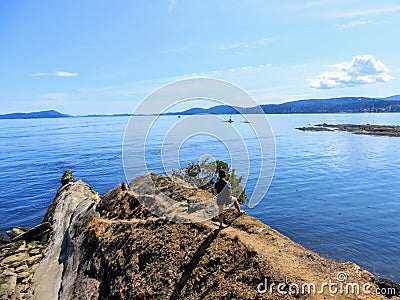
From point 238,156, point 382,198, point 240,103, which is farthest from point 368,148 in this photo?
point 240,103

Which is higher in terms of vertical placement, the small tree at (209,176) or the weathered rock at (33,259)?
the small tree at (209,176)

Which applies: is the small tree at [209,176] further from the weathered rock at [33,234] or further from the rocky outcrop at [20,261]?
the rocky outcrop at [20,261]

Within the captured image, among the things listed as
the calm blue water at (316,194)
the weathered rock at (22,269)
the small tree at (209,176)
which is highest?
the small tree at (209,176)

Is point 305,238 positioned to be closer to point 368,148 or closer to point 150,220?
point 150,220

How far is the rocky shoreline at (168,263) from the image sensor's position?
11.4 metres

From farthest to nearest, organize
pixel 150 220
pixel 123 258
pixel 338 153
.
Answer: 1. pixel 338 153
2. pixel 150 220
3. pixel 123 258

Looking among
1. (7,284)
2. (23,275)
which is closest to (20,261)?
(23,275)

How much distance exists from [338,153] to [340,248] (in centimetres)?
5868

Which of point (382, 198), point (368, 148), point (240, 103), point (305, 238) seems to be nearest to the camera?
point (240, 103)

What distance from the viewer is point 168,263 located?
13.8 meters

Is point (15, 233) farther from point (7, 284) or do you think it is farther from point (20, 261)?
point (7, 284)

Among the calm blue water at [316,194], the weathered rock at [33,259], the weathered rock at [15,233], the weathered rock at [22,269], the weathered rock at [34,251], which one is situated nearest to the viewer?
the weathered rock at [22,269]

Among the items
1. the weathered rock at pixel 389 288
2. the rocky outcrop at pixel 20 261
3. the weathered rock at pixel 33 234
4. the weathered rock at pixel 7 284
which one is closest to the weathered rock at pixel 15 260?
the rocky outcrop at pixel 20 261

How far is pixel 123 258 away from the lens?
51.1 ft
